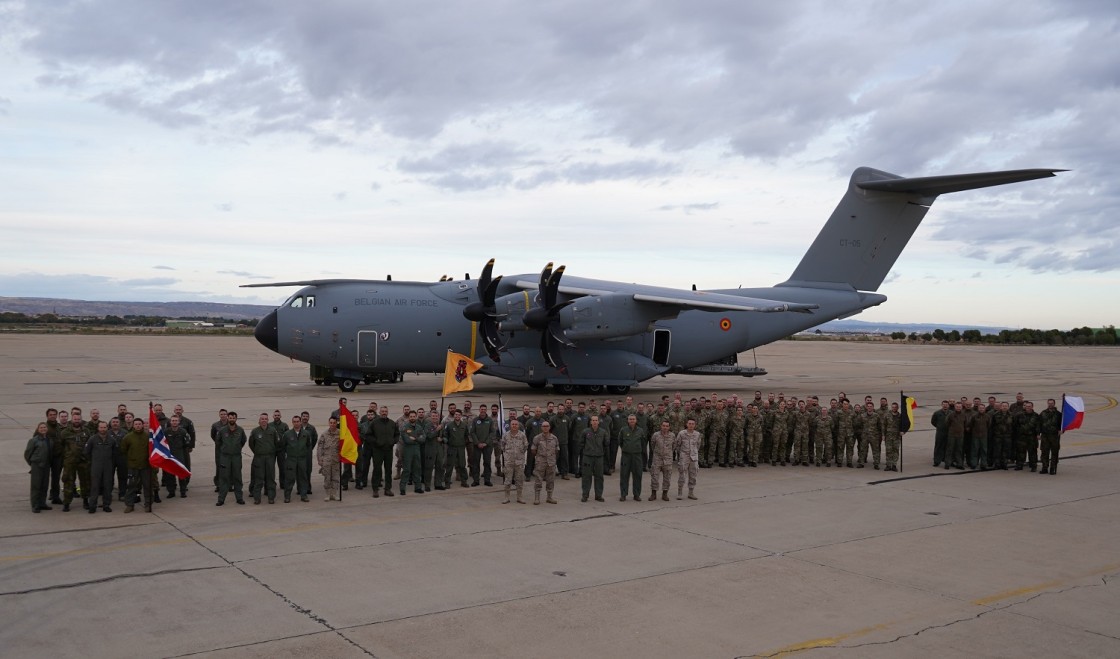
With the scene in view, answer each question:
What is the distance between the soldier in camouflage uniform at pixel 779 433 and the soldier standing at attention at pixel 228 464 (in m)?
8.44

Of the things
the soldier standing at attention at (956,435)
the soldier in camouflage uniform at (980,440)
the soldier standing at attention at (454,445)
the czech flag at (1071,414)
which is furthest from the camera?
the soldier standing at attention at (956,435)

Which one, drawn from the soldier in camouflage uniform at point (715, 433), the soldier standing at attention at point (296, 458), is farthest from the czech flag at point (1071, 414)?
the soldier standing at attention at point (296, 458)

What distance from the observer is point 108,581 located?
7484 millimetres

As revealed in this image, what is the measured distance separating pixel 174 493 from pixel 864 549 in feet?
27.7

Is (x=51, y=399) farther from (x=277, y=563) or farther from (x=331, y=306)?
(x=277, y=563)

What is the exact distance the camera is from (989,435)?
47.2 ft

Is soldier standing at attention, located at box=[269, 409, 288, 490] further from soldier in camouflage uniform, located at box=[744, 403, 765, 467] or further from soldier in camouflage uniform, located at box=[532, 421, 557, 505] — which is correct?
soldier in camouflage uniform, located at box=[744, 403, 765, 467]

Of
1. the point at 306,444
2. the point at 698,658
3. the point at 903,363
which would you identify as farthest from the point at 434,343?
the point at 903,363

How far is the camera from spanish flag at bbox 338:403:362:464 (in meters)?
11.0

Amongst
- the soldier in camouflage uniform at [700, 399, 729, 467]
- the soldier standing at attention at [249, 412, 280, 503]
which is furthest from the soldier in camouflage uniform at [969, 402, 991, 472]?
the soldier standing at attention at [249, 412, 280, 503]

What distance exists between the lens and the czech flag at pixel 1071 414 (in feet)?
45.7

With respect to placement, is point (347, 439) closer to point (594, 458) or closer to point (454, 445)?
point (454, 445)

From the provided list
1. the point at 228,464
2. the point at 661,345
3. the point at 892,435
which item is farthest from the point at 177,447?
the point at 661,345

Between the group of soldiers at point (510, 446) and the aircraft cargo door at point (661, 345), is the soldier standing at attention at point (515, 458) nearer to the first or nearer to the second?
the group of soldiers at point (510, 446)
